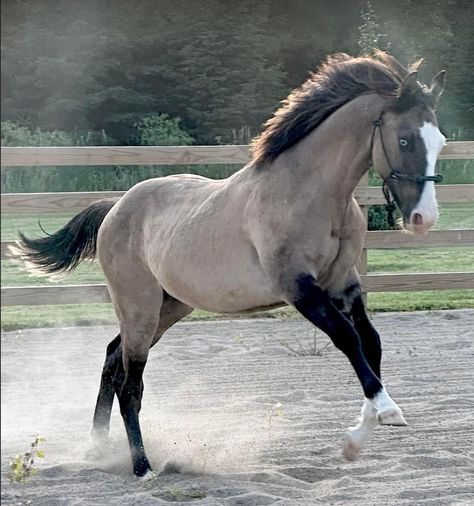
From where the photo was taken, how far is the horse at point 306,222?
3004 mm

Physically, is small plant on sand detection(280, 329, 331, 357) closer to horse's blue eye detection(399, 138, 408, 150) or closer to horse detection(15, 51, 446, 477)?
horse detection(15, 51, 446, 477)

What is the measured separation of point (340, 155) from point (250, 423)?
1.67m

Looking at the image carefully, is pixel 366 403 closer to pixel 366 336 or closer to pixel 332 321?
pixel 332 321

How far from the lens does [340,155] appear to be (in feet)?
10.5

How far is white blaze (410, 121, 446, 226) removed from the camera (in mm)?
2914

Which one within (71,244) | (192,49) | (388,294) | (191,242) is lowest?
(388,294)

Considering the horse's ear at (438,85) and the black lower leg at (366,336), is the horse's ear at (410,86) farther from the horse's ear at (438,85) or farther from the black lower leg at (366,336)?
the black lower leg at (366,336)

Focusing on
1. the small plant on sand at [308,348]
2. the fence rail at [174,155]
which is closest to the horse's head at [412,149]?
the small plant on sand at [308,348]

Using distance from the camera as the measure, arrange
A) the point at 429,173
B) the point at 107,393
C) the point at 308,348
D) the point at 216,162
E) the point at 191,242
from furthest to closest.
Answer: the point at 216,162, the point at 308,348, the point at 107,393, the point at 191,242, the point at 429,173

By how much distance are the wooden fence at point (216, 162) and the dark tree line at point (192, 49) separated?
1072 millimetres

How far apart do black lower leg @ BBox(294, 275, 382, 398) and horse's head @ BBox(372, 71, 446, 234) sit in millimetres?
408

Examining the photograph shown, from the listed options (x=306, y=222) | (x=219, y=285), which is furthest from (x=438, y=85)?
(x=219, y=285)

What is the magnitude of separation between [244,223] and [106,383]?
1.22 meters

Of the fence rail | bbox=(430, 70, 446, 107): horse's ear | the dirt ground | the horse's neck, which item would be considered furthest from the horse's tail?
bbox=(430, 70, 446, 107): horse's ear
